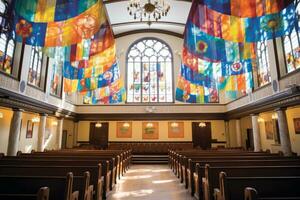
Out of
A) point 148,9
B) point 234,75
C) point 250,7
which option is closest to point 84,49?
point 148,9

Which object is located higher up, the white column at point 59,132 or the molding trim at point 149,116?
the molding trim at point 149,116

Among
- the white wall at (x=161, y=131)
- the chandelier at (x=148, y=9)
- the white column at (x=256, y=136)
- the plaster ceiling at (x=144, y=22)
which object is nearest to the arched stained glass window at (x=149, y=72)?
the plaster ceiling at (x=144, y=22)

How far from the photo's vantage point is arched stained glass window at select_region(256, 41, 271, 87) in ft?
33.9

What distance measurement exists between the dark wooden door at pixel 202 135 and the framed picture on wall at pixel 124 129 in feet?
18.3

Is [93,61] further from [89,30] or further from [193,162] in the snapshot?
[193,162]

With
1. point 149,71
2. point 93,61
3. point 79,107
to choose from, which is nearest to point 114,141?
point 79,107

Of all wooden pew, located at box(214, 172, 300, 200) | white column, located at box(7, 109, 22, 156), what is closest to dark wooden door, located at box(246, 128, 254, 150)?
wooden pew, located at box(214, 172, 300, 200)

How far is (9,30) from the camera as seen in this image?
27.0 ft

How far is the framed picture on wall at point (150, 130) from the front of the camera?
16.9 m

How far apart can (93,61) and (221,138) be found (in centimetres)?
1260

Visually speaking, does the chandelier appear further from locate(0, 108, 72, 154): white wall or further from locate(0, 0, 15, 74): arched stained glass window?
locate(0, 108, 72, 154): white wall

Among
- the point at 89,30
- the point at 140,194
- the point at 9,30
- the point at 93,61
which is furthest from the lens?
the point at 93,61

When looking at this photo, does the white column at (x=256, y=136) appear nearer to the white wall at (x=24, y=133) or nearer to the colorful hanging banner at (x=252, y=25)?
the colorful hanging banner at (x=252, y=25)

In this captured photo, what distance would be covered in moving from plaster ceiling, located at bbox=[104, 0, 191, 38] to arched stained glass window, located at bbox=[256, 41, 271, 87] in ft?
20.2
